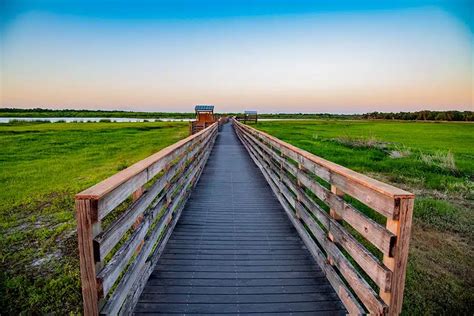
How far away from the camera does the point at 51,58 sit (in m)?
29.3

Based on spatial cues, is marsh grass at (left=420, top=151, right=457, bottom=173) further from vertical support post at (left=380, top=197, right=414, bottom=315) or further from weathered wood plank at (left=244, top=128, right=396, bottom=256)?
vertical support post at (left=380, top=197, right=414, bottom=315)

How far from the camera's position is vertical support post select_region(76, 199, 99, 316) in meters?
1.57

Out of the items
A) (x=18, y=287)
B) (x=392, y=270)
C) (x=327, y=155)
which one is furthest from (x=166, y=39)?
(x=392, y=270)

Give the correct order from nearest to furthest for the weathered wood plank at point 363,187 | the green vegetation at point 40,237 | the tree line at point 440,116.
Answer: the weathered wood plank at point 363,187, the green vegetation at point 40,237, the tree line at point 440,116

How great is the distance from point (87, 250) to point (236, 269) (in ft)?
6.23

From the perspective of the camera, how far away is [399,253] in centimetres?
175

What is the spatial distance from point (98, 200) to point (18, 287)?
306 cm

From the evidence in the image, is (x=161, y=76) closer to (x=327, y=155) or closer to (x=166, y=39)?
(x=166, y=39)

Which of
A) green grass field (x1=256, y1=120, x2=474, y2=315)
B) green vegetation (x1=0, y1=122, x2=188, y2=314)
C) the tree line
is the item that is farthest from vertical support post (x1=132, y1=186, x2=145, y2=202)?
the tree line

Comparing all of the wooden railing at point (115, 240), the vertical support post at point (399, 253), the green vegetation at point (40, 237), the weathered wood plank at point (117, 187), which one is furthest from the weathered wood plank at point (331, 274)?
the green vegetation at point (40, 237)

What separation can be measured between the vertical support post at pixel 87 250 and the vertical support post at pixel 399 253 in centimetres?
182

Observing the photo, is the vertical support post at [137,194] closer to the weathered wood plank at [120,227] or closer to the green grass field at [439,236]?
the weathered wood plank at [120,227]

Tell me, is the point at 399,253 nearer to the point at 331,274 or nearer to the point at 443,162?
the point at 331,274

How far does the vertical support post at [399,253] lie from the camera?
Result: 1.71 meters
